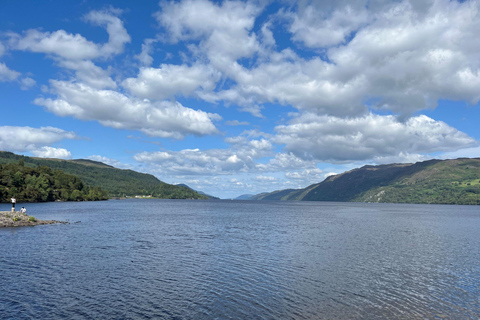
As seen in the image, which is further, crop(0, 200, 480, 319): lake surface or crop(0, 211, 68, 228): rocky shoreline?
crop(0, 211, 68, 228): rocky shoreline

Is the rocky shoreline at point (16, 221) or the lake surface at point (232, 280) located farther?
the rocky shoreline at point (16, 221)

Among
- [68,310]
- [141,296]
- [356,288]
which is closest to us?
[68,310]

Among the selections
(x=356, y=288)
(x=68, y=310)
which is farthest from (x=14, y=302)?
(x=356, y=288)

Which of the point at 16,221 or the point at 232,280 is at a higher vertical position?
the point at 16,221

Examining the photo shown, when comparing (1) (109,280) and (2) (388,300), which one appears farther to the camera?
(1) (109,280)

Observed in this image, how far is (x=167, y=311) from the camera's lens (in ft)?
92.7

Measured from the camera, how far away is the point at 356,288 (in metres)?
36.2

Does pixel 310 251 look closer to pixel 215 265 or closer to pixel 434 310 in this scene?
pixel 215 265

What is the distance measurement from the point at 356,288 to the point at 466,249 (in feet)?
146

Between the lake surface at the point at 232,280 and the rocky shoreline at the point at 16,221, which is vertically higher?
the rocky shoreline at the point at 16,221

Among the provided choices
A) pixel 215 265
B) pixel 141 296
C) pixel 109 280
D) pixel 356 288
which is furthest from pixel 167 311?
pixel 356 288

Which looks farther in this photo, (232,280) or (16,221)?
(16,221)

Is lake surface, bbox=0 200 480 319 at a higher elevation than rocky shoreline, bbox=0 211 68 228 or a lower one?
lower

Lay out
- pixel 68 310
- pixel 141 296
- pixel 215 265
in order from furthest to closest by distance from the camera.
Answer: pixel 215 265 → pixel 141 296 → pixel 68 310
